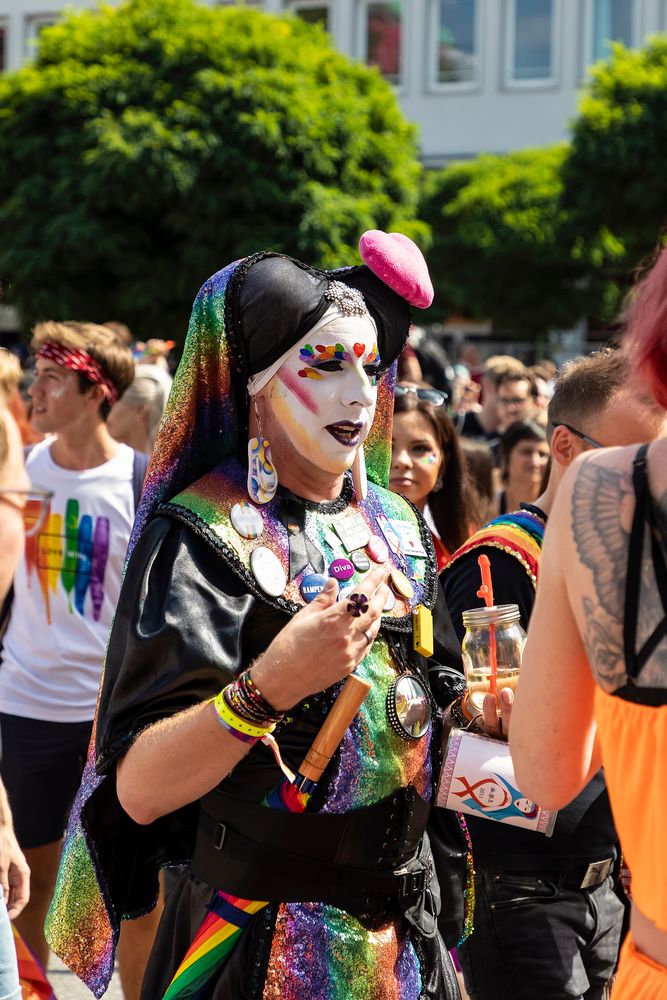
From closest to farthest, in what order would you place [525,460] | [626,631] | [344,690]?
[626,631]
[344,690]
[525,460]

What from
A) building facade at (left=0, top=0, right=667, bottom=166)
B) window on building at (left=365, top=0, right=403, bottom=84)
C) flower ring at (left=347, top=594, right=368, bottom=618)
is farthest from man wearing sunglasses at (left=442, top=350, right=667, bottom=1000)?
window on building at (left=365, top=0, right=403, bottom=84)

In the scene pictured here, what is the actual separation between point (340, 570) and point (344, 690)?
248 mm

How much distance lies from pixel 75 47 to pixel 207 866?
19007 millimetres

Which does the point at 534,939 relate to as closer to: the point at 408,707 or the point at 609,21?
the point at 408,707

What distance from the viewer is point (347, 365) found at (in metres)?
2.56

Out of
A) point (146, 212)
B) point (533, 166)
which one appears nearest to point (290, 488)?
point (146, 212)

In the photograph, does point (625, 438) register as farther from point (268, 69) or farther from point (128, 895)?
point (268, 69)

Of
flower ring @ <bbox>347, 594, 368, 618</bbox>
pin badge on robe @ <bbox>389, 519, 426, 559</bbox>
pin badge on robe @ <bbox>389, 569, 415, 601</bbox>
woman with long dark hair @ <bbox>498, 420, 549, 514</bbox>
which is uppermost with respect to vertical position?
flower ring @ <bbox>347, 594, 368, 618</bbox>

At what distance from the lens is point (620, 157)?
78.3ft

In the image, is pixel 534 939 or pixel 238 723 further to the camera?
A: pixel 534 939

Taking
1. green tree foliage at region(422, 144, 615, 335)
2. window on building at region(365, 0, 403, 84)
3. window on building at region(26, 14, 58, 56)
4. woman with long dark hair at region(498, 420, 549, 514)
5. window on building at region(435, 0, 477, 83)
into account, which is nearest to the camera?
woman with long dark hair at region(498, 420, 549, 514)

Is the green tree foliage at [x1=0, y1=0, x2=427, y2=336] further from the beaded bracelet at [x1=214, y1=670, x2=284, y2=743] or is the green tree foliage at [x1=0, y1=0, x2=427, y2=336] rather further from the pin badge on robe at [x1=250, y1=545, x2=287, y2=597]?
the beaded bracelet at [x1=214, y1=670, x2=284, y2=743]

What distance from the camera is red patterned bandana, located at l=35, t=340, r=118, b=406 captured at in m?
4.89

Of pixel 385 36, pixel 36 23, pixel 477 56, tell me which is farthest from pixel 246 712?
pixel 36 23
